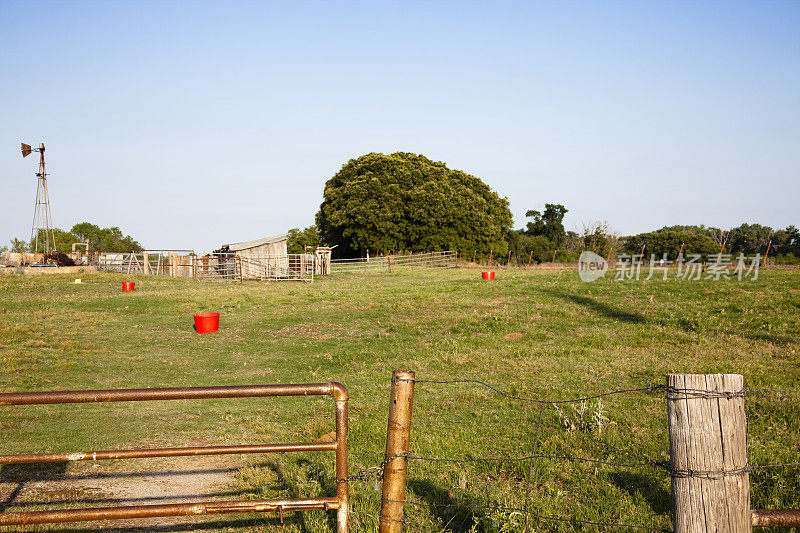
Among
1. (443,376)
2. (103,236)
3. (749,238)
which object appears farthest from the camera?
(103,236)

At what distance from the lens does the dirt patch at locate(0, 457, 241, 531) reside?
4.91 metres

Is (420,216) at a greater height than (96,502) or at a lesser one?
greater

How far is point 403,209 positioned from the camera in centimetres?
5038

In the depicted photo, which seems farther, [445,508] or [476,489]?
[476,489]

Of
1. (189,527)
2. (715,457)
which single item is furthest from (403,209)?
(715,457)

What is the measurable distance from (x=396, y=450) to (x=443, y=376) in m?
7.19

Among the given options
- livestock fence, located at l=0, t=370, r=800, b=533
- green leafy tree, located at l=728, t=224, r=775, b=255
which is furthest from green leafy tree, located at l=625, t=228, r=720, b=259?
livestock fence, located at l=0, t=370, r=800, b=533

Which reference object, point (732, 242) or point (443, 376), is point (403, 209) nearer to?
point (732, 242)

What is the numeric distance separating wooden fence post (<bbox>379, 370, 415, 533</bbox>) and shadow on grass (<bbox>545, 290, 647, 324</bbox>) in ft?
42.5

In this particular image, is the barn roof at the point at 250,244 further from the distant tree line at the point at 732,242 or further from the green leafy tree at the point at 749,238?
the green leafy tree at the point at 749,238

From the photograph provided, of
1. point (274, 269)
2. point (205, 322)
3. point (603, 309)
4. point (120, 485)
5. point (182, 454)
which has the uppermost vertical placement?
point (274, 269)

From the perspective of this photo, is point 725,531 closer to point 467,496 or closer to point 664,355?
point 467,496

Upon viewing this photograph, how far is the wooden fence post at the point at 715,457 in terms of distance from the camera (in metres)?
2.65

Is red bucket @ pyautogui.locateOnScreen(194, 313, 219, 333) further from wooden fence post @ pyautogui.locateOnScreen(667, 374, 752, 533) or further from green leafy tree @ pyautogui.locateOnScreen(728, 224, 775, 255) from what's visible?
green leafy tree @ pyautogui.locateOnScreen(728, 224, 775, 255)
